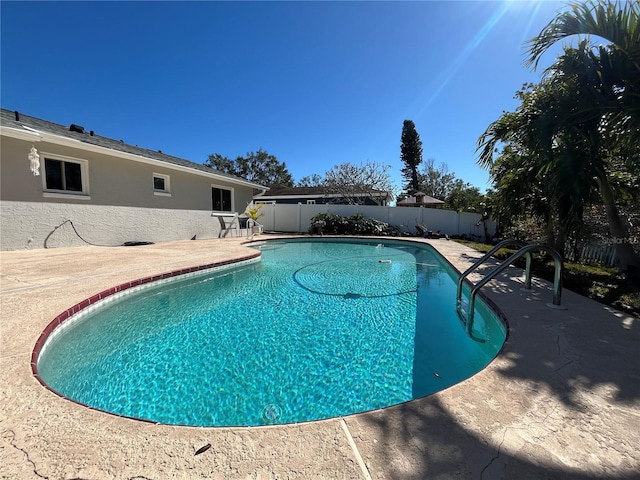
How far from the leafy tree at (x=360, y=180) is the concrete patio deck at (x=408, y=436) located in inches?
910

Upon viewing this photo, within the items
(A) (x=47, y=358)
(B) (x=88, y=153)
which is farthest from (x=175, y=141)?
(A) (x=47, y=358)

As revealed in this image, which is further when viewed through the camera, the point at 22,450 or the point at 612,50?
the point at 612,50

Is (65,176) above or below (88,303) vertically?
above

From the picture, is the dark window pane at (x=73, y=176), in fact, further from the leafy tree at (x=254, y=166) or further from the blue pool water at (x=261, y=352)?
the leafy tree at (x=254, y=166)

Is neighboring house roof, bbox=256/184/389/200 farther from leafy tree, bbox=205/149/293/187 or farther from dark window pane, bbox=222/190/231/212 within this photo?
dark window pane, bbox=222/190/231/212

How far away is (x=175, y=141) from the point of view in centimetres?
2639

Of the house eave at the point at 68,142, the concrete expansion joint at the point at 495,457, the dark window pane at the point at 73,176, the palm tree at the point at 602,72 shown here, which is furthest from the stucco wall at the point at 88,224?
the palm tree at the point at 602,72

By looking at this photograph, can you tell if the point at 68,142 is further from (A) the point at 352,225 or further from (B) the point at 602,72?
(A) the point at 352,225

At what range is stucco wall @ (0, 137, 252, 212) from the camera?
7.27 metres

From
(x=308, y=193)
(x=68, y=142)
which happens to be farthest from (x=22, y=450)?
(x=308, y=193)

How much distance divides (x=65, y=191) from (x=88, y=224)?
1179 millimetres

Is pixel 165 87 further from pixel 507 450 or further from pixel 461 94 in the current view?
pixel 507 450

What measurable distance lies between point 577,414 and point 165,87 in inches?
702

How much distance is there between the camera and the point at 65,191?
8.52m
